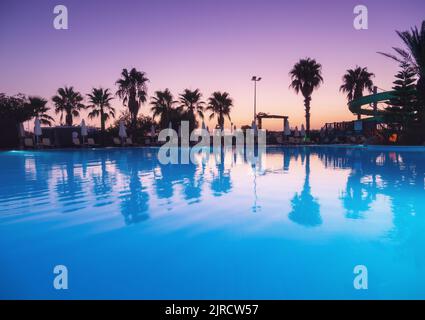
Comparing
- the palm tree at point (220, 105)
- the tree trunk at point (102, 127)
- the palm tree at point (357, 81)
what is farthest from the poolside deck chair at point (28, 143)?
the palm tree at point (357, 81)

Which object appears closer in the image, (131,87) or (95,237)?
(95,237)

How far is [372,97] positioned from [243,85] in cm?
1486

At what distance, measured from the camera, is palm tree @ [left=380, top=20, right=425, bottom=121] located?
19266mm

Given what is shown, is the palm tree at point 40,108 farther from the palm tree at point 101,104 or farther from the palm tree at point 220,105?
the palm tree at point 220,105

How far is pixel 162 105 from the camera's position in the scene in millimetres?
38000

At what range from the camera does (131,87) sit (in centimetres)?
3412

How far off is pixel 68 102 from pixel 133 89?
12281 millimetres

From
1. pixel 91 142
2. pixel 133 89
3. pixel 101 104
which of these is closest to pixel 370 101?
pixel 133 89

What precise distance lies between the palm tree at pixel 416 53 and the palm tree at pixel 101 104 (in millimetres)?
30859

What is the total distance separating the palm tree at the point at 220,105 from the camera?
139 ft

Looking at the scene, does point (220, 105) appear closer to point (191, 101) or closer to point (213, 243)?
point (191, 101)

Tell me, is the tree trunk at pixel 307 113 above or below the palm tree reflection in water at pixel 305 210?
above

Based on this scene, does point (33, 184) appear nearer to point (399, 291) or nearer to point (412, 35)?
point (399, 291)

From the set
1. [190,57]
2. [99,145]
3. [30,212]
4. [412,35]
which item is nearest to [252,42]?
[190,57]
